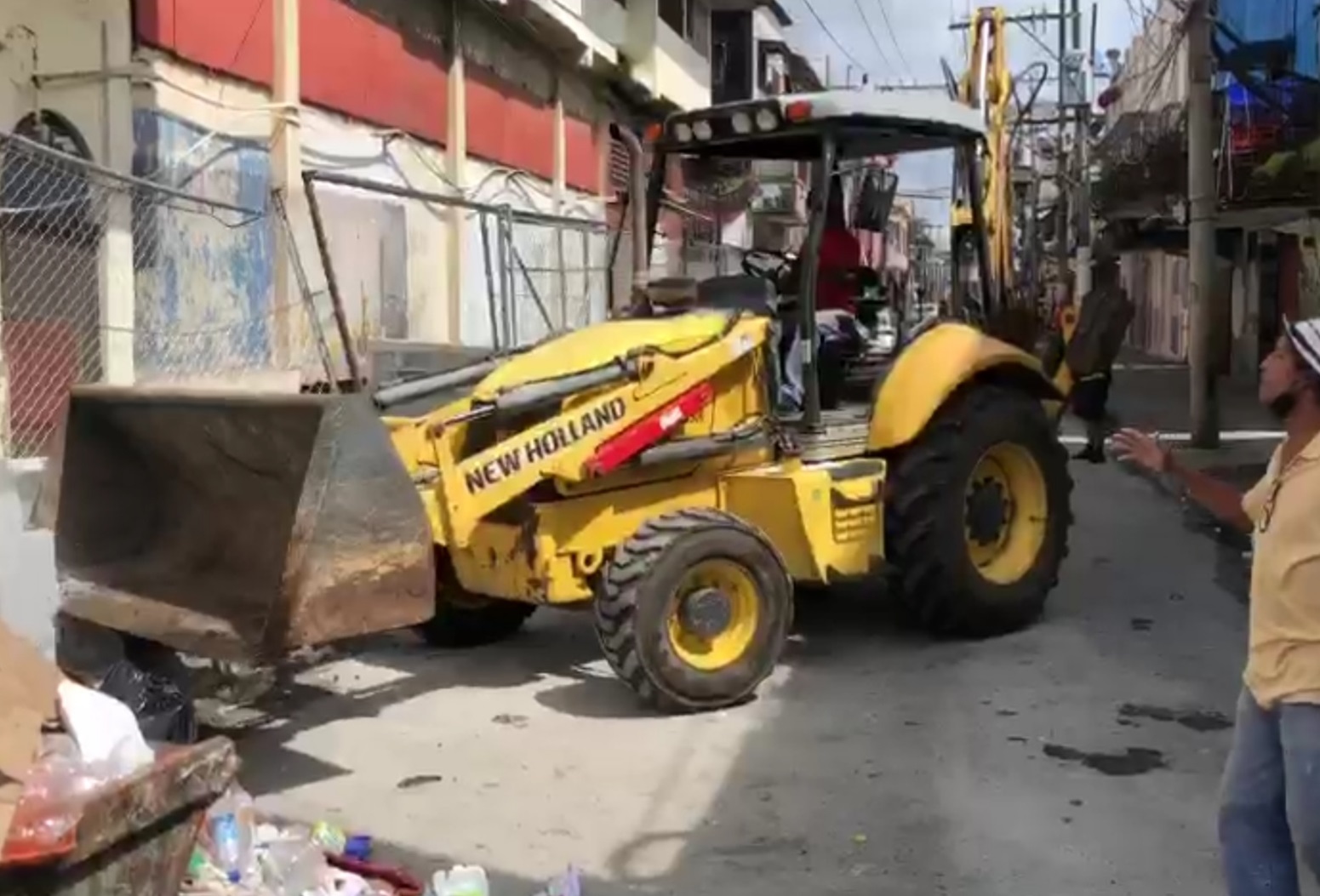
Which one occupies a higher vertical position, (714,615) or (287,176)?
(287,176)

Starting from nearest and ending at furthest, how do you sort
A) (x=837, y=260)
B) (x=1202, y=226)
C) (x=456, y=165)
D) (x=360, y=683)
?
1. (x=360, y=683)
2. (x=837, y=260)
3. (x=1202, y=226)
4. (x=456, y=165)

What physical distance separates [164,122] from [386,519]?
17.9ft

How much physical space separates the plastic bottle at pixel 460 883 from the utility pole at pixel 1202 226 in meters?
12.5

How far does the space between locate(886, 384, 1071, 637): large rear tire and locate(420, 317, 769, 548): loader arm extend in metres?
1.25

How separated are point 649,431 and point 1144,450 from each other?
2929mm

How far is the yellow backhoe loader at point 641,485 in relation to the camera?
5695 millimetres

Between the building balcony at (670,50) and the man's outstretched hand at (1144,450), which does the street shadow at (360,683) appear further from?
the building balcony at (670,50)

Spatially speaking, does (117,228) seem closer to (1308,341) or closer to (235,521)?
(235,521)

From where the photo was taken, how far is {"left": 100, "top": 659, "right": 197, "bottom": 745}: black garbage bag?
225 inches

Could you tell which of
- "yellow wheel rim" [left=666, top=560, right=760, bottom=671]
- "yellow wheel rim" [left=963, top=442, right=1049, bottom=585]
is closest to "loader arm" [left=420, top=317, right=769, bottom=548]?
"yellow wheel rim" [left=666, top=560, right=760, bottom=671]

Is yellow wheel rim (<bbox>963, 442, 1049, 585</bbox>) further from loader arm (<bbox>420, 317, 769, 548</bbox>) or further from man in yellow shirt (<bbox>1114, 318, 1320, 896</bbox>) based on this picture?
man in yellow shirt (<bbox>1114, 318, 1320, 896</bbox>)

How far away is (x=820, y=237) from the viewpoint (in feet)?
25.3

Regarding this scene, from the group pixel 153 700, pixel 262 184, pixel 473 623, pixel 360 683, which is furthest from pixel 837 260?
pixel 262 184

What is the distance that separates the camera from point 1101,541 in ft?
38.0
